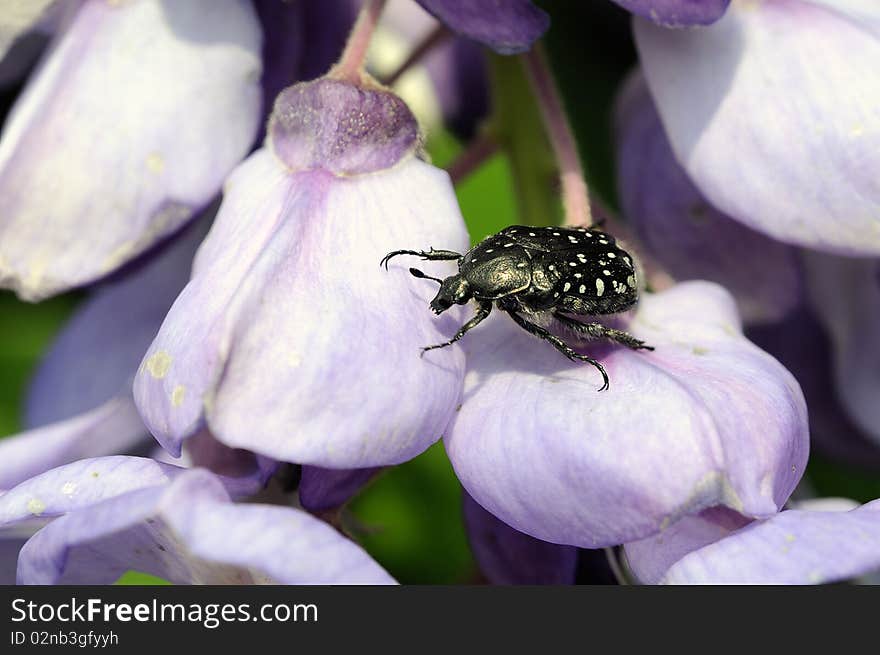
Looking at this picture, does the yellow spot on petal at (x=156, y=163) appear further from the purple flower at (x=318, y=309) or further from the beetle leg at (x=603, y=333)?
the beetle leg at (x=603, y=333)

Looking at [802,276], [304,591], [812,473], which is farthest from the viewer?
[812,473]

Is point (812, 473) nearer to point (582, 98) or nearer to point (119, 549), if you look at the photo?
point (582, 98)

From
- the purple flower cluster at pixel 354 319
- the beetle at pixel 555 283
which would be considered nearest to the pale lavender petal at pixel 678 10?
the purple flower cluster at pixel 354 319

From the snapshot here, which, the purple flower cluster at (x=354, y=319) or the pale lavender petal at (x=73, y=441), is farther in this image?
the pale lavender petal at (x=73, y=441)

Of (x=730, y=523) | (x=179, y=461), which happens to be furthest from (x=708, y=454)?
(x=179, y=461)

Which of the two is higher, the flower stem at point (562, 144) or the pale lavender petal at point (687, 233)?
the flower stem at point (562, 144)

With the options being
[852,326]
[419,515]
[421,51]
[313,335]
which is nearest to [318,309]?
[313,335]
